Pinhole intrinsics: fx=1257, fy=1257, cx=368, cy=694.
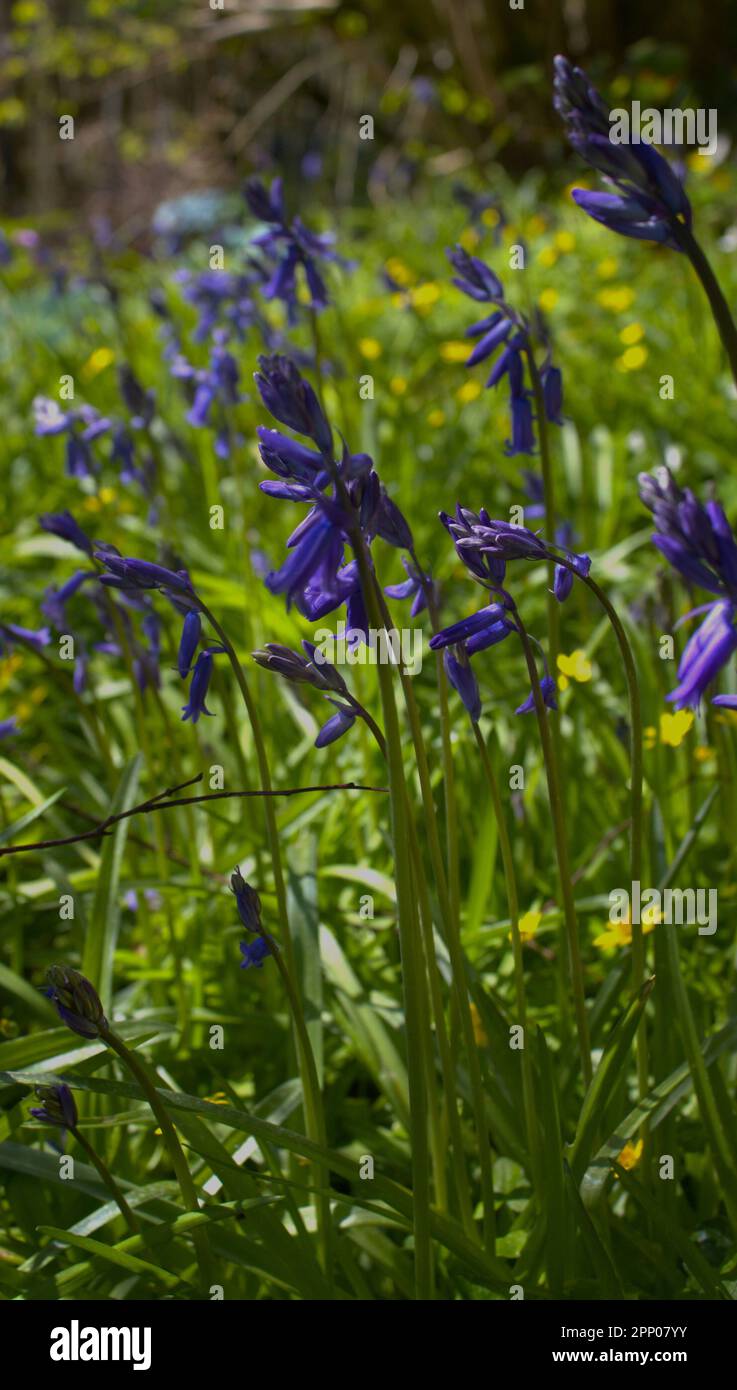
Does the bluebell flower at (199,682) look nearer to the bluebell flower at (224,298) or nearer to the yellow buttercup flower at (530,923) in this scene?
the yellow buttercup flower at (530,923)

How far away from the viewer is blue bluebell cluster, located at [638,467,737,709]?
1141mm

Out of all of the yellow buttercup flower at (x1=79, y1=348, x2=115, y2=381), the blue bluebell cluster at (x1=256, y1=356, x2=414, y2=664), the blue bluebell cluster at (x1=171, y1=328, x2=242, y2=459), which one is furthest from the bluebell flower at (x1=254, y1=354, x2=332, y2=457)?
the yellow buttercup flower at (x1=79, y1=348, x2=115, y2=381)

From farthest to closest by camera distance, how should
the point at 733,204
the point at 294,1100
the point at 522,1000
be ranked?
the point at 733,204 < the point at 294,1100 < the point at 522,1000

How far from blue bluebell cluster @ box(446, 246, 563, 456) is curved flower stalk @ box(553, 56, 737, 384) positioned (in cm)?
61

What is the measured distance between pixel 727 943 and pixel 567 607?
5.11 feet

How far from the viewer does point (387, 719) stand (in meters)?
1.34

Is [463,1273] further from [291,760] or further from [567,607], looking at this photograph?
[567,607]

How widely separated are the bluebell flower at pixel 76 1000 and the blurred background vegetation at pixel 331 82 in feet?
26.6

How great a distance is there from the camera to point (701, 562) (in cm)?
117

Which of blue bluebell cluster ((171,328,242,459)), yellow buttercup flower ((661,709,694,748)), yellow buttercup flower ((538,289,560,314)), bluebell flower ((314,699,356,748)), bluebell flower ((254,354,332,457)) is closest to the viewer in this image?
bluebell flower ((254,354,332,457))

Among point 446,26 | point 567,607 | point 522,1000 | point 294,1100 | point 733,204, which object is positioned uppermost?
point 446,26

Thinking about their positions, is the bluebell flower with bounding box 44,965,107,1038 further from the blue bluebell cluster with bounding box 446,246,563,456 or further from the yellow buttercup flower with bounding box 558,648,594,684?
the yellow buttercup flower with bounding box 558,648,594,684

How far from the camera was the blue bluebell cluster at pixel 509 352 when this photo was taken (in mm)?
2072
